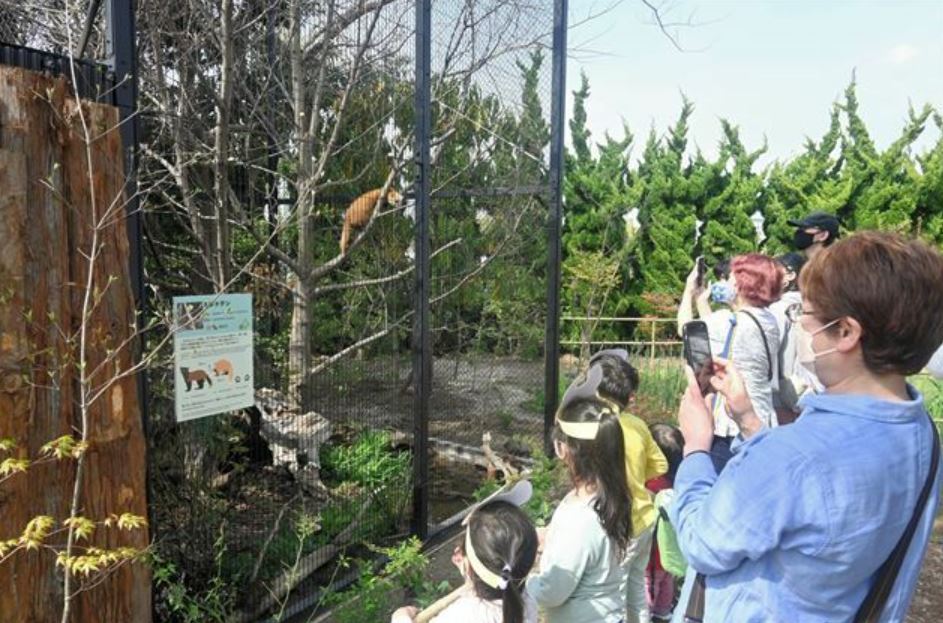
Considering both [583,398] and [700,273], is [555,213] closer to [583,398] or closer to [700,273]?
[700,273]

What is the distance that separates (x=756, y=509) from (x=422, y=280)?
9.18ft

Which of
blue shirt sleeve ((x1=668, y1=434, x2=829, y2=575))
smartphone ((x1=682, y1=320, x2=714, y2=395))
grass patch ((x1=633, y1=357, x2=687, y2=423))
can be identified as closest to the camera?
blue shirt sleeve ((x1=668, y1=434, x2=829, y2=575))

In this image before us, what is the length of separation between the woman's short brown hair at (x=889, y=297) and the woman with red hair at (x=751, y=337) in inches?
81.4

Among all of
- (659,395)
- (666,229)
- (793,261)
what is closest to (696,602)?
(793,261)

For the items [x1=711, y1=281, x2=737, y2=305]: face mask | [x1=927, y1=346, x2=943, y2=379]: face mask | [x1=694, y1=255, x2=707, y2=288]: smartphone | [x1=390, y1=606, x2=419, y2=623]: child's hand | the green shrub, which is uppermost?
[x1=694, y1=255, x2=707, y2=288]: smartphone

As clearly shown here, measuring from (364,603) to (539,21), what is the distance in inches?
168

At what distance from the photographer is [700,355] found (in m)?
1.78

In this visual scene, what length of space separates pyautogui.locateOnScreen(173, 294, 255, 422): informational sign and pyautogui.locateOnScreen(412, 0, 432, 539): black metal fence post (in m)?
1.31

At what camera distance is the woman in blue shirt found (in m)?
1.19

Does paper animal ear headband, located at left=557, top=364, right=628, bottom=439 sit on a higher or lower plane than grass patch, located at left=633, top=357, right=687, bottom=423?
higher

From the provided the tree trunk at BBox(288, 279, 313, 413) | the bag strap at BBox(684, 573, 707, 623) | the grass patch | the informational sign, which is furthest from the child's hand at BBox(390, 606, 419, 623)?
the grass patch

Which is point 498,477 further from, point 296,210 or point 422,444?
point 296,210

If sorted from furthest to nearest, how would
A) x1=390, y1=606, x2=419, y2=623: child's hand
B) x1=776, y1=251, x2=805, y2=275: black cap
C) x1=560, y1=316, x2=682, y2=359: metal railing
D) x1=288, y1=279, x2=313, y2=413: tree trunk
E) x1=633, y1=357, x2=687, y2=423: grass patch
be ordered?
1. x1=560, y1=316, x2=682, y2=359: metal railing
2. x1=633, y1=357, x2=687, y2=423: grass patch
3. x1=776, y1=251, x2=805, y2=275: black cap
4. x1=288, y1=279, x2=313, y2=413: tree trunk
5. x1=390, y1=606, x2=419, y2=623: child's hand

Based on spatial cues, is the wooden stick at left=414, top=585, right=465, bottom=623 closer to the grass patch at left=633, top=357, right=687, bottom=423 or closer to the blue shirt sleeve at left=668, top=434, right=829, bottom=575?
the blue shirt sleeve at left=668, top=434, right=829, bottom=575
